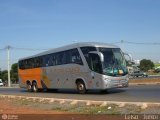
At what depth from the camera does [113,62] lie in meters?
22.3

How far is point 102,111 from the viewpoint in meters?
13.2

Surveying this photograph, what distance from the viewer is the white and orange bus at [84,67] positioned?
862 inches

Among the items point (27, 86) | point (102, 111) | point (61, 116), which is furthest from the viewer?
point (27, 86)

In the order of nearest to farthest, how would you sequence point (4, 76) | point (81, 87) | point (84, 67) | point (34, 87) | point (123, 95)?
1. point (123, 95)
2. point (84, 67)
3. point (81, 87)
4. point (34, 87)
5. point (4, 76)

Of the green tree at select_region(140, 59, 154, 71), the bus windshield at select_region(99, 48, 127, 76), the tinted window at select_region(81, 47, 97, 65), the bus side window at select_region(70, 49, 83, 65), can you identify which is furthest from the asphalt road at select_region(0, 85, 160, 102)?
the green tree at select_region(140, 59, 154, 71)

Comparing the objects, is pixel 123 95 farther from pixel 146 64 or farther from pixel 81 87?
pixel 146 64

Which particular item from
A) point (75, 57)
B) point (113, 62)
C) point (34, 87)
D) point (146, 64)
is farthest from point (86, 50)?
point (146, 64)

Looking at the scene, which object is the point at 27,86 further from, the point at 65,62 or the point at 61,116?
the point at 61,116

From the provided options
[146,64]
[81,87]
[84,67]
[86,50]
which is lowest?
[81,87]

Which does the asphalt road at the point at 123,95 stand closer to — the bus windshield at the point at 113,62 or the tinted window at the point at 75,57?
the bus windshield at the point at 113,62

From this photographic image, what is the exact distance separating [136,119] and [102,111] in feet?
8.79

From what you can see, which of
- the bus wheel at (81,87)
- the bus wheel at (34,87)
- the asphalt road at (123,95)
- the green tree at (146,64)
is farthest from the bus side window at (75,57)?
the green tree at (146,64)

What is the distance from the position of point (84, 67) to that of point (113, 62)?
6.45 feet

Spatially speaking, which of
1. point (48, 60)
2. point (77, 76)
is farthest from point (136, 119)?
point (48, 60)
